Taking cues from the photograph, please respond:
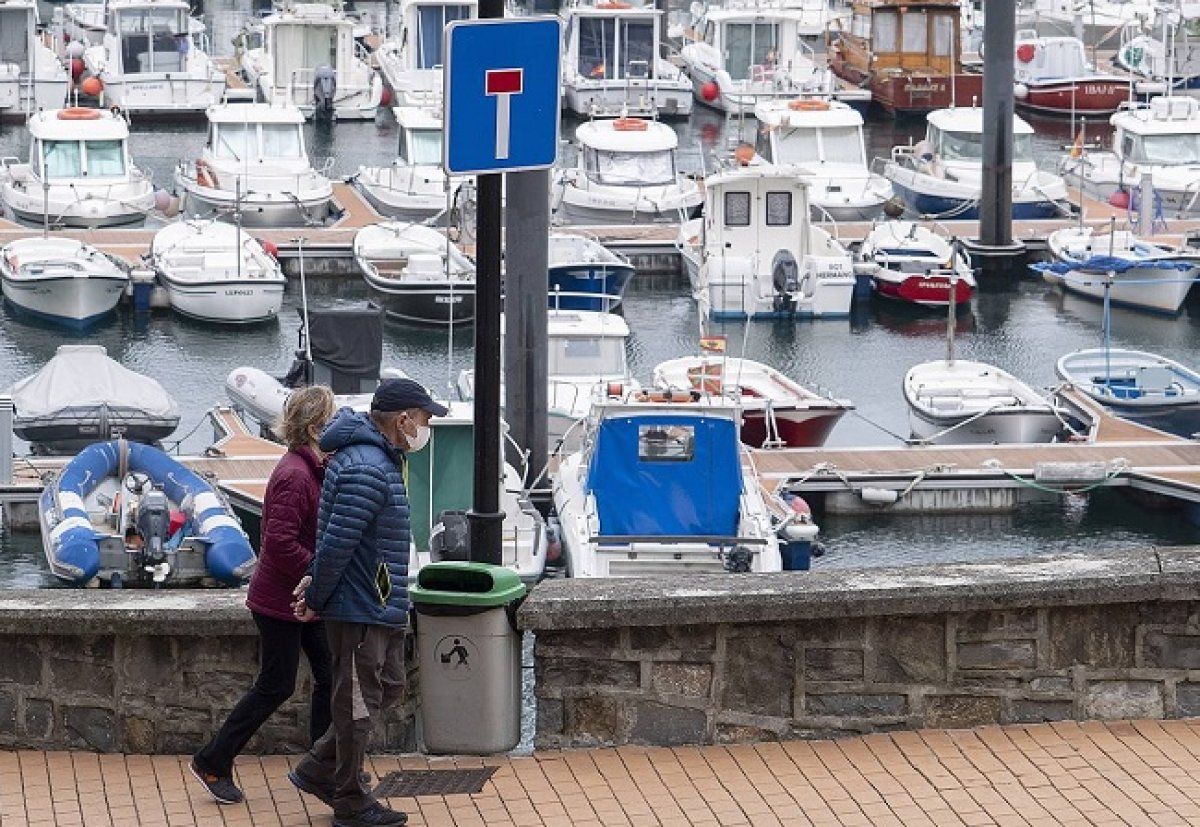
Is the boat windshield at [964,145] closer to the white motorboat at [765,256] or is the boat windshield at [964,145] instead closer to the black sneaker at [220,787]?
the white motorboat at [765,256]

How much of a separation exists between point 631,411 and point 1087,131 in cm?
3607

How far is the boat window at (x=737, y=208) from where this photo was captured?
36875 millimetres

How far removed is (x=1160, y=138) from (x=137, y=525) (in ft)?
86.9

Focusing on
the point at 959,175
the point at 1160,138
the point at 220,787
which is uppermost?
the point at 1160,138

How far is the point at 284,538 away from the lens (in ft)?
31.6

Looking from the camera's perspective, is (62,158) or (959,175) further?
(959,175)

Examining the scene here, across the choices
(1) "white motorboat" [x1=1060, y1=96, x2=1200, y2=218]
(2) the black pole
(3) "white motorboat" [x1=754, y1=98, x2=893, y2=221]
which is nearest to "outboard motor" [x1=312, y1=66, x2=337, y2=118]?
(3) "white motorboat" [x1=754, y1=98, x2=893, y2=221]

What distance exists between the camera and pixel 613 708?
33.9ft

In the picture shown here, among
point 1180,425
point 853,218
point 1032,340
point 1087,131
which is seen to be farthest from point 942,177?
point 1180,425

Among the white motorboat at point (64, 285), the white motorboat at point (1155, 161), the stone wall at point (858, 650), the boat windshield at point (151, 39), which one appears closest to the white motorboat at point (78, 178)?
the white motorboat at point (64, 285)

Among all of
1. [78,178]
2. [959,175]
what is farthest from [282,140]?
[959,175]

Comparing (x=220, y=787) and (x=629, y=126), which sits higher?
(x=629, y=126)

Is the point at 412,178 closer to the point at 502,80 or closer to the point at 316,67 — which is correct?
the point at 316,67

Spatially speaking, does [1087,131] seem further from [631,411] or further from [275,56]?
[631,411]
